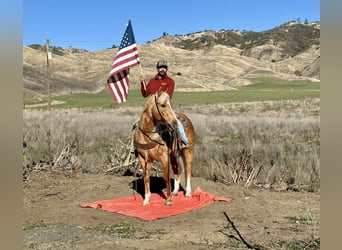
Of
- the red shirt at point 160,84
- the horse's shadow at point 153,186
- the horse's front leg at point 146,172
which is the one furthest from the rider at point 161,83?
the horse's shadow at point 153,186

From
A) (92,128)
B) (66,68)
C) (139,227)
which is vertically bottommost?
(139,227)

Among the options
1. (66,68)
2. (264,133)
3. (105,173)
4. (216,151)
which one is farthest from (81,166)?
(66,68)

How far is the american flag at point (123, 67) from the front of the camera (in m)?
8.98

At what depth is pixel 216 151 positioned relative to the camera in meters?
14.3

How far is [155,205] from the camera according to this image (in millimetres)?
9570

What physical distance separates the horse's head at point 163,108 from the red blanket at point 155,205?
171 cm

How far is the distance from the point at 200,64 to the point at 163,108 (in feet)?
429

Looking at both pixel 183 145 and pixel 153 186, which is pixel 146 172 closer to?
pixel 183 145

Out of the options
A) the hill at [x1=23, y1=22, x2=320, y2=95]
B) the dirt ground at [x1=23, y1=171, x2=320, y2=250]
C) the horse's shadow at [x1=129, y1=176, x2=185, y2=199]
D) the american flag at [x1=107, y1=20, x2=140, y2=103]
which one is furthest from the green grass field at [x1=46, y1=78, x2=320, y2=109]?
the american flag at [x1=107, y1=20, x2=140, y2=103]

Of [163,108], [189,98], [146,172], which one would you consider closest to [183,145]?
[146,172]

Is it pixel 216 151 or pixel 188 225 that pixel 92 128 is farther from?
pixel 188 225

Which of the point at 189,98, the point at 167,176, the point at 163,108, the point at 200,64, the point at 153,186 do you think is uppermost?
the point at 200,64
